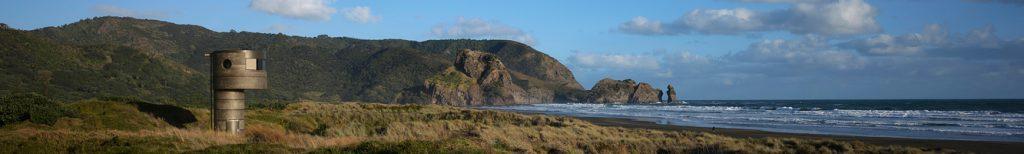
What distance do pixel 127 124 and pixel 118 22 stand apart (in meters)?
144

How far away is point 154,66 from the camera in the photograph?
91250 mm

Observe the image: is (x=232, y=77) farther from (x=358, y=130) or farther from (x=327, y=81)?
(x=327, y=81)

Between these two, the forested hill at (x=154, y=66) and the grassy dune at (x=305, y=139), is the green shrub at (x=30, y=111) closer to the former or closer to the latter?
the grassy dune at (x=305, y=139)

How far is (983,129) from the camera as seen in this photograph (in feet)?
131

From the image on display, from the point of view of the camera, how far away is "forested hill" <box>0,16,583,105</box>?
63656 millimetres

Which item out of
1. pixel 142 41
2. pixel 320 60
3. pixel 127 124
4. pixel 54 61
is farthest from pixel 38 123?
pixel 320 60

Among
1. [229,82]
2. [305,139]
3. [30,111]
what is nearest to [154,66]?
[30,111]

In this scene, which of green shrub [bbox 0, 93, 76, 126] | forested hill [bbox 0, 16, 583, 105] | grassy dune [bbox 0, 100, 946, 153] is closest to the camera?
grassy dune [bbox 0, 100, 946, 153]

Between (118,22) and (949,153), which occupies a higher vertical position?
(118,22)

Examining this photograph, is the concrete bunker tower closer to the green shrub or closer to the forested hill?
the green shrub

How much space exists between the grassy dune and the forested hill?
13.0 meters

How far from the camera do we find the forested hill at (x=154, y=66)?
209 ft

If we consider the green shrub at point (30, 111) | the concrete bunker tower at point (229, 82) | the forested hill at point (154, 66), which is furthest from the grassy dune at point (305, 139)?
the forested hill at point (154, 66)

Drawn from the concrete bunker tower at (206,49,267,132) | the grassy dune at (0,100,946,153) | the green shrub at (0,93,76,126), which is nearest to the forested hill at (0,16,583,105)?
the grassy dune at (0,100,946,153)
